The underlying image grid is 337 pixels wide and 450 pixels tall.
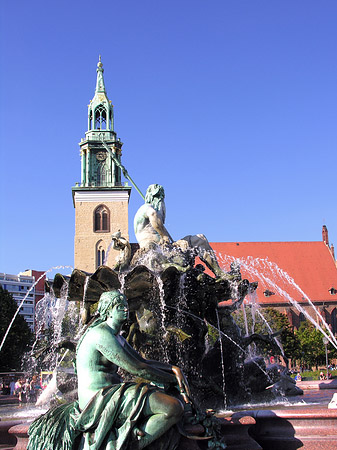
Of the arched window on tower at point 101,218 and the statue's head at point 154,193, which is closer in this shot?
the statue's head at point 154,193

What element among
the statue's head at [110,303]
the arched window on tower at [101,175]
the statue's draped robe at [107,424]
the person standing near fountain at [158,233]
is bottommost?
the statue's draped robe at [107,424]

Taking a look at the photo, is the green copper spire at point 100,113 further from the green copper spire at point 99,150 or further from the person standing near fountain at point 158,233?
the person standing near fountain at point 158,233

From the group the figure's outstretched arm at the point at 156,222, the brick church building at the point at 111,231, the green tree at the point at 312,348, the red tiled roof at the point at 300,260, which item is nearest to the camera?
the figure's outstretched arm at the point at 156,222

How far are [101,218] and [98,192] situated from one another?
3267mm

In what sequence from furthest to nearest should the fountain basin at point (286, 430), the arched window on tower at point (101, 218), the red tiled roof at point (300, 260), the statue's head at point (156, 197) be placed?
1. the arched window on tower at point (101, 218)
2. the red tiled roof at point (300, 260)
3. the statue's head at point (156, 197)
4. the fountain basin at point (286, 430)

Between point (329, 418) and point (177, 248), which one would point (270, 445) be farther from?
point (177, 248)

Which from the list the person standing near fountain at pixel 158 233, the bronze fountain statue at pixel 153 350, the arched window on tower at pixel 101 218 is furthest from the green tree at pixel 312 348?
the person standing near fountain at pixel 158 233

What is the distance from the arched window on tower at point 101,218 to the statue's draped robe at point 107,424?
6503 cm

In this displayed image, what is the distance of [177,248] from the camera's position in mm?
8633

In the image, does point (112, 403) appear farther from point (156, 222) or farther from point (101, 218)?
point (101, 218)

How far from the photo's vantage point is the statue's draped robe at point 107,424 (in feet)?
12.5

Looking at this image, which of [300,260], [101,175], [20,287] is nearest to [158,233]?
[300,260]

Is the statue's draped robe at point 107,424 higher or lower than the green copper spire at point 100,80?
lower

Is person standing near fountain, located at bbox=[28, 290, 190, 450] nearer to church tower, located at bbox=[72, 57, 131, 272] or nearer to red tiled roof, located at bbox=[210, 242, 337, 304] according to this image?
red tiled roof, located at bbox=[210, 242, 337, 304]
